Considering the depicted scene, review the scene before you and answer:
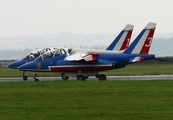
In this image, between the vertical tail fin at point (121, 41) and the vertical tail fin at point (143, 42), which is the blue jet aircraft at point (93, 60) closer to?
the vertical tail fin at point (143, 42)

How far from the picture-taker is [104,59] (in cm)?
4025
